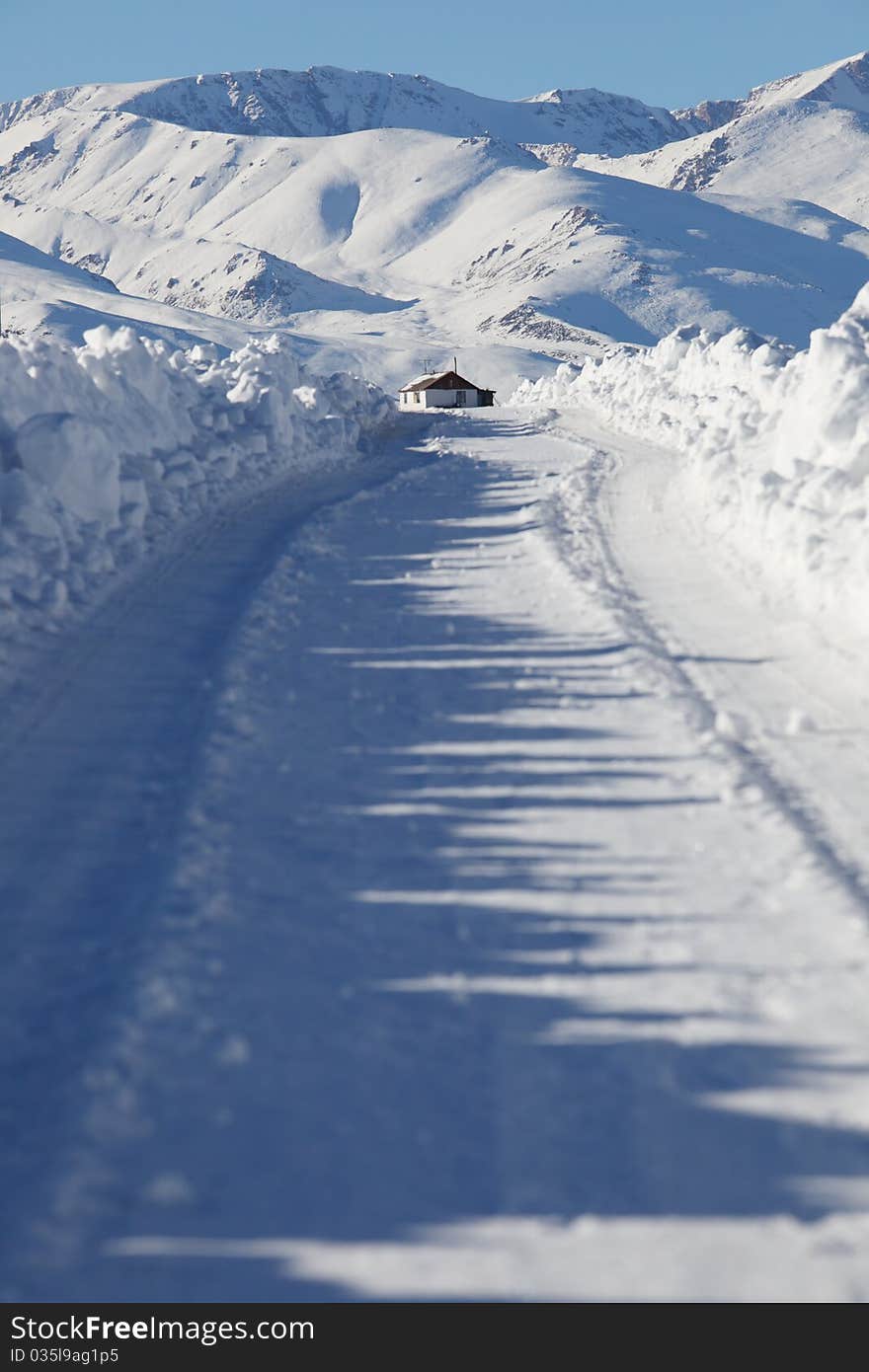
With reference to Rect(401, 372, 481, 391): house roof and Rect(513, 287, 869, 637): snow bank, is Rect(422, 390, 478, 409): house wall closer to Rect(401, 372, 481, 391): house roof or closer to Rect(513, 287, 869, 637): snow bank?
Rect(401, 372, 481, 391): house roof

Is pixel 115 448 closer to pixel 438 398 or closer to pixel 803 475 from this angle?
pixel 803 475

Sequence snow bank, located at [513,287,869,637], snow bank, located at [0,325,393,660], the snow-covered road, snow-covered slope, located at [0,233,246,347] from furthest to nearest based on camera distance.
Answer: snow-covered slope, located at [0,233,246,347], snow bank, located at [0,325,393,660], snow bank, located at [513,287,869,637], the snow-covered road

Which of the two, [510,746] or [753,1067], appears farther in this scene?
[510,746]

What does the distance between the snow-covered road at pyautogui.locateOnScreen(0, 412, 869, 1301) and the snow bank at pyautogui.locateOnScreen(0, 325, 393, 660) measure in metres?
2.14

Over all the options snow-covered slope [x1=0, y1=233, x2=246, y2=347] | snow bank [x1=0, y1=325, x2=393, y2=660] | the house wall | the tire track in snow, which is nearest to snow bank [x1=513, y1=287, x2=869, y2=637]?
the tire track in snow

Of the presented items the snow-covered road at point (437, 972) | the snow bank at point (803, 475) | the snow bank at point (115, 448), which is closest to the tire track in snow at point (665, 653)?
the snow-covered road at point (437, 972)

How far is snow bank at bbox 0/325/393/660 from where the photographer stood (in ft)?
36.5

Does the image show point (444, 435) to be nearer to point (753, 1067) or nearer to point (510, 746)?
point (510, 746)

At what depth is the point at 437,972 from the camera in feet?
16.8

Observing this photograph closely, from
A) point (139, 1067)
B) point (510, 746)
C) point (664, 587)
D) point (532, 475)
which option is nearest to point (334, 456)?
point (532, 475)

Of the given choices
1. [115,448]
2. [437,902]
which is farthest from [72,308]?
[437,902]

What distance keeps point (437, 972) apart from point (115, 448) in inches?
415
